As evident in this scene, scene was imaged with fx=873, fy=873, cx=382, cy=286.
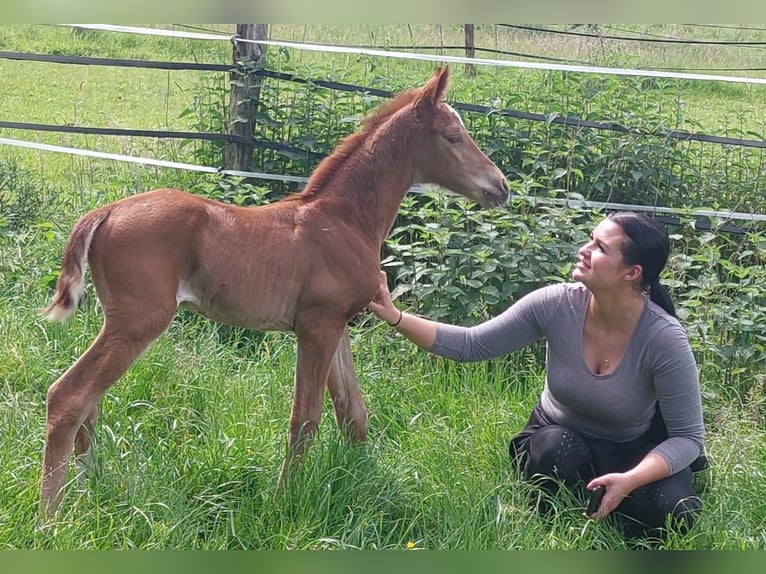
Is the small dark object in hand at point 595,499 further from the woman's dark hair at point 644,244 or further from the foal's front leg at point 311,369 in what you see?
the foal's front leg at point 311,369

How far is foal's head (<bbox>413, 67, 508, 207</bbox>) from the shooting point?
3711mm

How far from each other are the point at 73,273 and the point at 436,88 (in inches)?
64.3

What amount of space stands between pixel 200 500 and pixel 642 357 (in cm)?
178

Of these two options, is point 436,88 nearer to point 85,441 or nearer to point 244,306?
point 244,306

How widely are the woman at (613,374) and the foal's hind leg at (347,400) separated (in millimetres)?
333

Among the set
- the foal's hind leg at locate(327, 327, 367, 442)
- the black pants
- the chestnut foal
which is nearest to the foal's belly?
the chestnut foal

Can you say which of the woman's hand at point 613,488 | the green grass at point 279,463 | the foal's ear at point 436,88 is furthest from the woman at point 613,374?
the foal's ear at point 436,88

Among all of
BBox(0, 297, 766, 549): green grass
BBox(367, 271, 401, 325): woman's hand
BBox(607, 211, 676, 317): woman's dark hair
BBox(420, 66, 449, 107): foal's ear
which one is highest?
BBox(420, 66, 449, 107): foal's ear

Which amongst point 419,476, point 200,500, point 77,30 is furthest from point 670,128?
point 77,30

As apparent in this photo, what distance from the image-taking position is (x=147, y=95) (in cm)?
1069

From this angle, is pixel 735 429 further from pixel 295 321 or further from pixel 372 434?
pixel 295 321

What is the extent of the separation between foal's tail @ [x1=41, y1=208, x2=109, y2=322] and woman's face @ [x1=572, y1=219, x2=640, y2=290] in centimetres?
184

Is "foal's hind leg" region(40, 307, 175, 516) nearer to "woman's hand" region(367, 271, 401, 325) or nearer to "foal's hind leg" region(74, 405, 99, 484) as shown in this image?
"foal's hind leg" region(74, 405, 99, 484)

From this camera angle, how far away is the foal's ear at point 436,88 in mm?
3645
